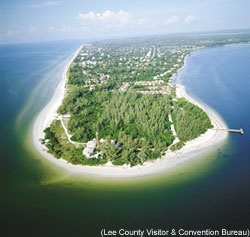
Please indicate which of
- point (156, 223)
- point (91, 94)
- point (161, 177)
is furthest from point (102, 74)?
point (156, 223)

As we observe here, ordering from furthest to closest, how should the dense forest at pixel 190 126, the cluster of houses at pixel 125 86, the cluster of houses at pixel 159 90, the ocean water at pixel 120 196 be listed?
the cluster of houses at pixel 125 86 → the cluster of houses at pixel 159 90 → the dense forest at pixel 190 126 → the ocean water at pixel 120 196

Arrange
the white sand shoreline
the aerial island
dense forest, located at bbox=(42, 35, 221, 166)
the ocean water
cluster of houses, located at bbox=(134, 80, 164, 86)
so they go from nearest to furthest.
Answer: the ocean water < the white sand shoreline < the aerial island < dense forest, located at bbox=(42, 35, 221, 166) < cluster of houses, located at bbox=(134, 80, 164, 86)

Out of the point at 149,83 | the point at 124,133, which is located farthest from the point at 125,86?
the point at 124,133

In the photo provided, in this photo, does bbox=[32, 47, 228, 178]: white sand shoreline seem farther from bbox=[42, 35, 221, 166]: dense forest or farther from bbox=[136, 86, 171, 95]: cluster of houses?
bbox=[136, 86, 171, 95]: cluster of houses

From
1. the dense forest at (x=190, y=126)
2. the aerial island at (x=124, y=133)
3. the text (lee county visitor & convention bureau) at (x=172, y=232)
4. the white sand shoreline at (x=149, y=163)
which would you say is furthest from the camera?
the dense forest at (x=190, y=126)

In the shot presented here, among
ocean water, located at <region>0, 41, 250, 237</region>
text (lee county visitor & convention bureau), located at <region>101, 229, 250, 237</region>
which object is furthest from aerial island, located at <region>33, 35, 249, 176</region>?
text (lee county visitor & convention bureau), located at <region>101, 229, 250, 237</region>

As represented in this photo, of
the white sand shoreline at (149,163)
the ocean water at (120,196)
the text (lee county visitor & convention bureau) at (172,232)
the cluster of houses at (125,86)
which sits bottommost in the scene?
the text (lee county visitor & convention bureau) at (172,232)

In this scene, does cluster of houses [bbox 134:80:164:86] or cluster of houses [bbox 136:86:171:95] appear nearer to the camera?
cluster of houses [bbox 136:86:171:95]

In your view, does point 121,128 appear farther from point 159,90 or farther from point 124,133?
point 159,90

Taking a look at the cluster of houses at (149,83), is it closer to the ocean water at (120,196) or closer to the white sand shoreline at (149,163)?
the white sand shoreline at (149,163)

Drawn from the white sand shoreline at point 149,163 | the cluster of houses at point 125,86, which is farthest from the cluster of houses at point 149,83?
the white sand shoreline at point 149,163

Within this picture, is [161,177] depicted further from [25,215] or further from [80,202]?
[25,215]
